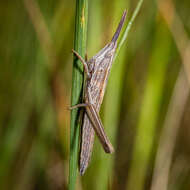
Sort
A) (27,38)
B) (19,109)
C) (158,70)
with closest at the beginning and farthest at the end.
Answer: (158,70)
(19,109)
(27,38)

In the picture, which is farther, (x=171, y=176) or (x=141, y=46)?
(x=141, y=46)

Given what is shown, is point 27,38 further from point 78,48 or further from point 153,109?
point 78,48

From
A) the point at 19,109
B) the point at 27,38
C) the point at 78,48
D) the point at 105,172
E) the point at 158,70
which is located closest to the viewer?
the point at 78,48

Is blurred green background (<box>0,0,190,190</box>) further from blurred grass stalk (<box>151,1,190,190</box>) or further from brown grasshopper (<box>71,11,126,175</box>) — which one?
brown grasshopper (<box>71,11,126,175</box>)

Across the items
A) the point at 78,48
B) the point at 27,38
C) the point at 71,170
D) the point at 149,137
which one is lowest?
the point at 149,137

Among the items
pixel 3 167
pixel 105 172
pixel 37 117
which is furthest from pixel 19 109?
pixel 105 172

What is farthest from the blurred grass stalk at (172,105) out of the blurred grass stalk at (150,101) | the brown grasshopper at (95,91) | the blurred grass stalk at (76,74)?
the blurred grass stalk at (76,74)
